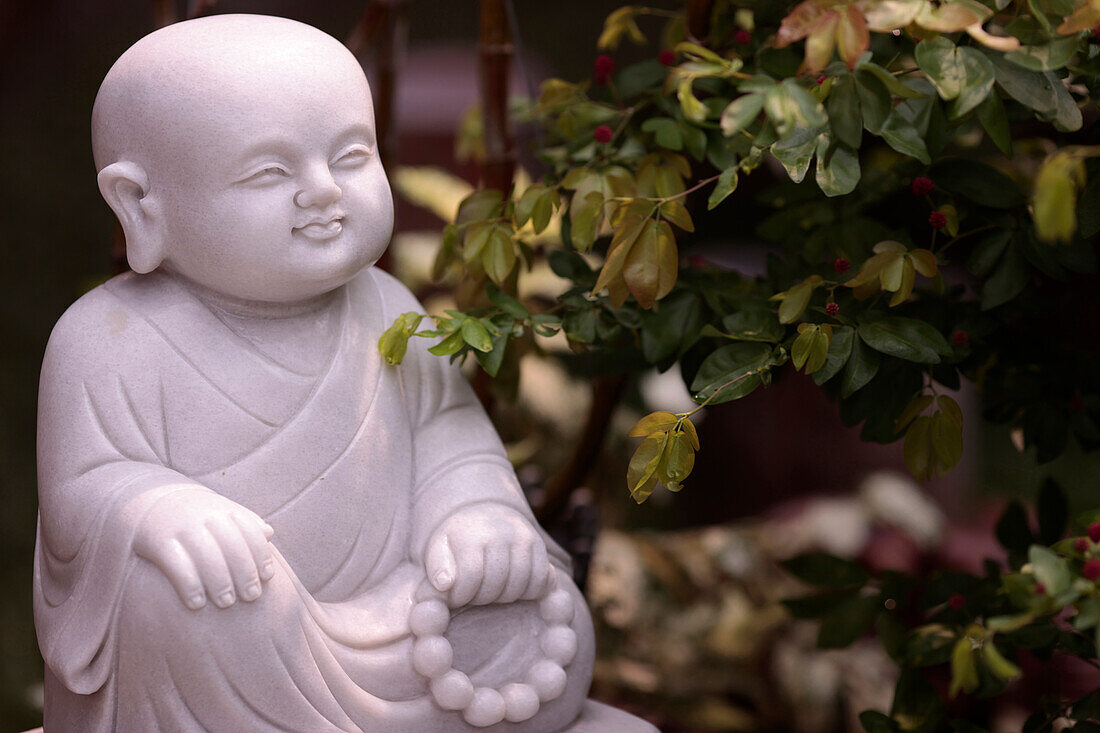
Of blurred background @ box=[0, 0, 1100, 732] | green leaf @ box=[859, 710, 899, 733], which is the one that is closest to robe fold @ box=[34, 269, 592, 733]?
green leaf @ box=[859, 710, 899, 733]

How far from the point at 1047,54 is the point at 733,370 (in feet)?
1.80

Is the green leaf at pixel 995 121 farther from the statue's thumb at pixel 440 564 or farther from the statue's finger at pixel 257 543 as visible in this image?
the statue's finger at pixel 257 543

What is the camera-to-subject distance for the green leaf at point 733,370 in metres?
1.47

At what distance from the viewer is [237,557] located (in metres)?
1.27

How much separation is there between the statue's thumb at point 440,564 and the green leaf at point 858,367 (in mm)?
573

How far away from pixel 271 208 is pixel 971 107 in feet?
2.83

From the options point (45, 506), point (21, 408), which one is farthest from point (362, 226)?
point (21, 408)

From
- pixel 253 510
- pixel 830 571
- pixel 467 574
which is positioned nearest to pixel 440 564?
pixel 467 574

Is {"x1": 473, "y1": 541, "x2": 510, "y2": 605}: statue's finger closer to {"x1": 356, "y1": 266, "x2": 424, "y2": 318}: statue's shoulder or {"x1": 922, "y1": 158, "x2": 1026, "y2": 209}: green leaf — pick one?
{"x1": 356, "y1": 266, "x2": 424, "y2": 318}: statue's shoulder

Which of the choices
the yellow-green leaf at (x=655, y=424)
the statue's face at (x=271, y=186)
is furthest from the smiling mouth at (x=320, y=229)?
the yellow-green leaf at (x=655, y=424)

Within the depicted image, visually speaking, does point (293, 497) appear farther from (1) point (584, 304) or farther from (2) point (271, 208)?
(1) point (584, 304)

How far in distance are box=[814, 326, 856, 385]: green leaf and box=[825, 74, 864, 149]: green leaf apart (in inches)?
11.7

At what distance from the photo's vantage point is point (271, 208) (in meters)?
1.40

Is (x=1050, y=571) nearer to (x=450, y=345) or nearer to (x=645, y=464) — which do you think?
(x=645, y=464)
